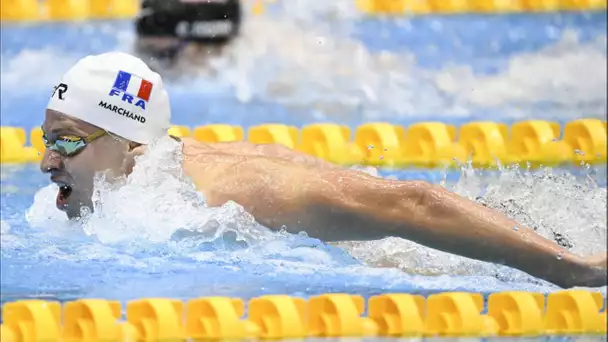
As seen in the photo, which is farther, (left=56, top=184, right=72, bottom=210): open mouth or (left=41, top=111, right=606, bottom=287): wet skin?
(left=56, top=184, right=72, bottom=210): open mouth

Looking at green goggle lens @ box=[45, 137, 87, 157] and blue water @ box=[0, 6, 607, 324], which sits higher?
green goggle lens @ box=[45, 137, 87, 157]

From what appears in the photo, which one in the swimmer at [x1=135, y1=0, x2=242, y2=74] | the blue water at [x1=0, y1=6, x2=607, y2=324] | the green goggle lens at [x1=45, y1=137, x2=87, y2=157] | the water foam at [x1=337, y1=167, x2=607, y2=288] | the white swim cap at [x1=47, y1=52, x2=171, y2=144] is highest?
the swimmer at [x1=135, y1=0, x2=242, y2=74]

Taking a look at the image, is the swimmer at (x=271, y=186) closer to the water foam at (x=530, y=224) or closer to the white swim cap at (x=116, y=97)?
the white swim cap at (x=116, y=97)

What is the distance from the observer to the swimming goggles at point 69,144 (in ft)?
11.3

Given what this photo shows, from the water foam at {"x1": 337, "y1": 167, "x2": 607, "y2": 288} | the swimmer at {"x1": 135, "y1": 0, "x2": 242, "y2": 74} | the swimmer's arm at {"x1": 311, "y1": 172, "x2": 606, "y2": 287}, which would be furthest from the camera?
the swimmer at {"x1": 135, "y1": 0, "x2": 242, "y2": 74}

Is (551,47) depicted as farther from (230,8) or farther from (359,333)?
(359,333)

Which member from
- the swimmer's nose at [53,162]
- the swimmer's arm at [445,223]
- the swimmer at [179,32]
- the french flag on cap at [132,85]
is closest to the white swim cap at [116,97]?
the french flag on cap at [132,85]

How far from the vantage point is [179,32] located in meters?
7.14

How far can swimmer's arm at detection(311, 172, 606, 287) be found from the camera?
2990mm

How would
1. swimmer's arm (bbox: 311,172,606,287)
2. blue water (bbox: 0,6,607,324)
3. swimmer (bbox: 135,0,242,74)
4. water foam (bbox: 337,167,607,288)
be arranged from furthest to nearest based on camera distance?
swimmer (bbox: 135,0,242,74), water foam (bbox: 337,167,607,288), blue water (bbox: 0,6,607,324), swimmer's arm (bbox: 311,172,606,287)

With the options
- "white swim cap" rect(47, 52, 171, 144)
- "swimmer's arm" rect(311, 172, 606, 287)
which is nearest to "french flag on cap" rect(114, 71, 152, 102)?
"white swim cap" rect(47, 52, 171, 144)

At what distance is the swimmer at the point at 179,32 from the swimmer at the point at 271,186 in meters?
3.35

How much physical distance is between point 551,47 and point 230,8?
2.03m

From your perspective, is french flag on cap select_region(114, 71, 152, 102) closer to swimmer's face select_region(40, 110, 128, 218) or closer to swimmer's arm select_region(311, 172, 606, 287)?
swimmer's face select_region(40, 110, 128, 218)
